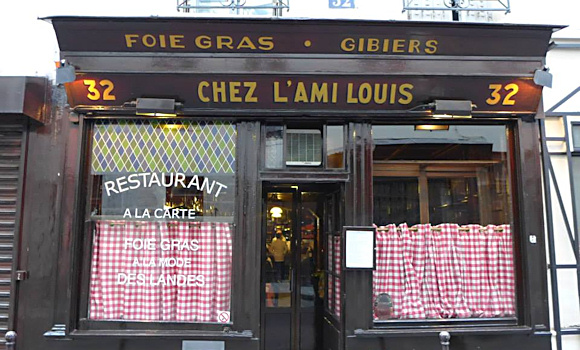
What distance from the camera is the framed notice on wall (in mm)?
6027

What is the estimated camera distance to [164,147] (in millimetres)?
6277

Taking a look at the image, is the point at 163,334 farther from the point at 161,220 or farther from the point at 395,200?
the point at 395,200

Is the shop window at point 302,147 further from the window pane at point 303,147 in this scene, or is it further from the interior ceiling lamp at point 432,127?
the interior ceiling lamp at point 432,127

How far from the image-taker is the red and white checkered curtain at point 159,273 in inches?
239

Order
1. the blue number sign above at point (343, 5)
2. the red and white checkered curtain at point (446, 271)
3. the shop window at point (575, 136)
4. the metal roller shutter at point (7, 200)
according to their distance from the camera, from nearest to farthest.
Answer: the metal roller shutter at point (7, 200)
the red and white checkered curtain at point (446, 271)
the shop window at point (575, 136)
the blue number sign above at point (343, 5)

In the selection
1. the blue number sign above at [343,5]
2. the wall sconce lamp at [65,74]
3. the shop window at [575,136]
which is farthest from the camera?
the blue number sign above at [343,5]

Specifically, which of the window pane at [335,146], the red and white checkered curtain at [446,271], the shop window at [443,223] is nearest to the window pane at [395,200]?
the shop window at [443,223]

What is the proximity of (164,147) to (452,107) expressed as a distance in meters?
3.77

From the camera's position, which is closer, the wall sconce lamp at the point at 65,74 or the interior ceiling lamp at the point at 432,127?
the wall sconce lamp at the point at 65,74

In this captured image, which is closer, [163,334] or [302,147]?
[163,334]

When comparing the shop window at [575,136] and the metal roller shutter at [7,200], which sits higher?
the shop window at [575,136]

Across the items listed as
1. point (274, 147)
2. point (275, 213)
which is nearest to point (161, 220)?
point (275, 213)

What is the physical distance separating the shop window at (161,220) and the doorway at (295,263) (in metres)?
0.76

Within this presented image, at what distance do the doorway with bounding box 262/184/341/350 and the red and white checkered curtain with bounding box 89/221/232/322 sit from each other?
2.46 ft
